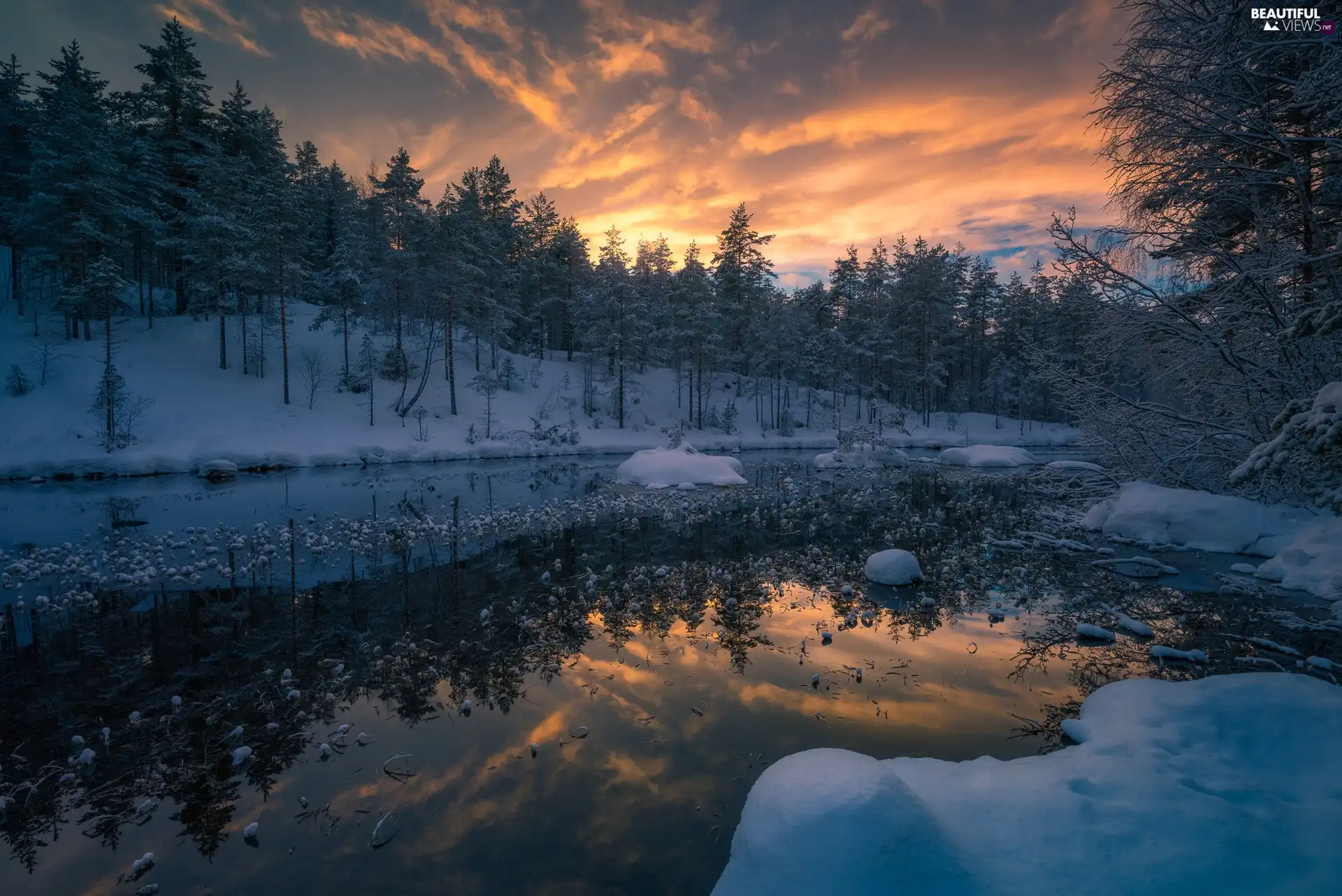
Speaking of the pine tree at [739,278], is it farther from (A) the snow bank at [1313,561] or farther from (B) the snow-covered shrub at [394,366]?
(A) the snow bank at [1313,561]

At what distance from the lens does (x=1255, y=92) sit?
311 inches

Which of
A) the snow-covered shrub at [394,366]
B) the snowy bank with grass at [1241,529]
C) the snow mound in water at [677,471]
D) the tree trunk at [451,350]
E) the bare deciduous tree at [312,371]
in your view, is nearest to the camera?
the snowy bank with grass at [1241,529]

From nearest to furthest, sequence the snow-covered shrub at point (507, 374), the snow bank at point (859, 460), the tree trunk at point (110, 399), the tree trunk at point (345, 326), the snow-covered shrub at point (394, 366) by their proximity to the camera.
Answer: the tree trunk at point (110, 399) < the snow bank at point (859, 460) < the tree trunk at point (345, 326) < the snow-covered shrub at point (394, 366) < the snow-covered shrub at point (507, 374)

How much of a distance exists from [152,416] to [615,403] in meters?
30.6

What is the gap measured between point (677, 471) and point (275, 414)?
2569 centimetres

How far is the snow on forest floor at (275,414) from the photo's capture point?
87.7ft

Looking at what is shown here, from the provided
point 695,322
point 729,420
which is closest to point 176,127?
point 695,322

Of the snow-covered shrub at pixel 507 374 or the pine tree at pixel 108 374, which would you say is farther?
the snow-covered shrub at pixel 507 374

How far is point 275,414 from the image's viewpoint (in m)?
32.8

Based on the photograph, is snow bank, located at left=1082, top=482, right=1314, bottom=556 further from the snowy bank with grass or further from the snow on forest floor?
the snow on forest floor

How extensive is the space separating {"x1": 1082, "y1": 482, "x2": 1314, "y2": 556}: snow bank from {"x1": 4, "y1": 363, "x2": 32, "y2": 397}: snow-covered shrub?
48367mm

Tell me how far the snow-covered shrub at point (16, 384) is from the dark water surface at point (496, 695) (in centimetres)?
2715

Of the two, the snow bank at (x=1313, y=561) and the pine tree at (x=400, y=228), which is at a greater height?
the pine tree at (x=400, y=228)

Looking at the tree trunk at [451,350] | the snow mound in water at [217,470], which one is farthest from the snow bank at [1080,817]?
the tree trunk at [451,350]
